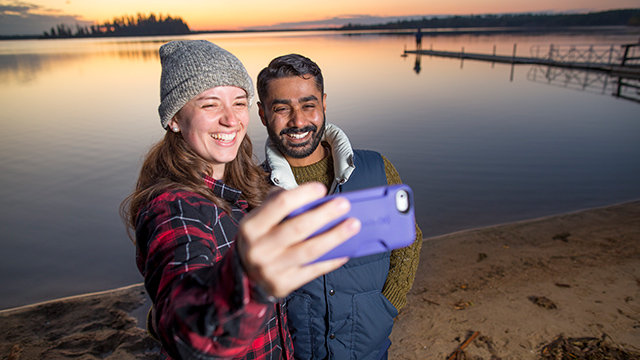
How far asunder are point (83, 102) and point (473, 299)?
772 inches

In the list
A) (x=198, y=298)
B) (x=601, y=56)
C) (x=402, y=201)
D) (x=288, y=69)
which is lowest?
(x=601, y=56)

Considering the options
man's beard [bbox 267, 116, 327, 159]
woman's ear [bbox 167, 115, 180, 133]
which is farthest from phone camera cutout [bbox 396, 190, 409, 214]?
man's beard [bbox 267, 116, 327, 159]

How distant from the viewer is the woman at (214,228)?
0.67 m

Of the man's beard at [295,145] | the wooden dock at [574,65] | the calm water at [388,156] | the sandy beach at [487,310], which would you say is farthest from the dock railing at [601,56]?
the man's beard at [295,145]

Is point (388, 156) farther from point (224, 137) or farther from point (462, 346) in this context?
point (224, 137)

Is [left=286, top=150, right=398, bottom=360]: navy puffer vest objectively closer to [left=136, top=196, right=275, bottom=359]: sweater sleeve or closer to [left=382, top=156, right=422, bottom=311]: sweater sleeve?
[left=382, top=156, right=422, bottom=311]: sweater sleeve

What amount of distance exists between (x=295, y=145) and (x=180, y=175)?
1038mm

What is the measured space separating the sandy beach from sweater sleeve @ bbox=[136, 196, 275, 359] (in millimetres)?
2807

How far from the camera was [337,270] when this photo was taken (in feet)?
6.39

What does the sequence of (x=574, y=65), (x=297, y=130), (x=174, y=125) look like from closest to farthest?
(x=174, y=125), (x=297, y=130), (x=574, y=65)

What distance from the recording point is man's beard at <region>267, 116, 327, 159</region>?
2348mm

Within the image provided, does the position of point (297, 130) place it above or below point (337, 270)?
above

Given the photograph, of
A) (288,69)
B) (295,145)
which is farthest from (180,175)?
(288,69)

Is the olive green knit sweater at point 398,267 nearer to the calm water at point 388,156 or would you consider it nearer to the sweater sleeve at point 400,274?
the sweater sleeve at point 400,274
